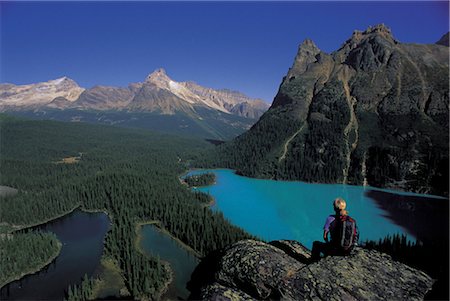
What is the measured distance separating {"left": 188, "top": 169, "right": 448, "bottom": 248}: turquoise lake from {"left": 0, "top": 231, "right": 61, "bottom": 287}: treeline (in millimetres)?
45932

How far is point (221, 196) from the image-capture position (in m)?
118

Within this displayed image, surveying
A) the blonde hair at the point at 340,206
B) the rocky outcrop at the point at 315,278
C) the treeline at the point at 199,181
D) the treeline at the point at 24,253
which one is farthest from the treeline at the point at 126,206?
the blonde hair at the point at 340,206

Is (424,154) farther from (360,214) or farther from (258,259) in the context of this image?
(258,259)

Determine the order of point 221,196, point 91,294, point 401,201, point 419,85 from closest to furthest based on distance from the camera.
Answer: point 91,294
point 401,201
point 221,196
point 419,85

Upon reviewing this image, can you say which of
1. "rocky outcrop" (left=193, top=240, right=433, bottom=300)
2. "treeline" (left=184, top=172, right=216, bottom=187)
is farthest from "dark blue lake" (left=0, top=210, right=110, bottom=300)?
"treeline" (left=184, top=172, right=216, bottom=187)

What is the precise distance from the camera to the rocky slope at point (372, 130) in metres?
133

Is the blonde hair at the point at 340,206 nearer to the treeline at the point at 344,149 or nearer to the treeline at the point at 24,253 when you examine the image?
the treeline at the point at 24,253

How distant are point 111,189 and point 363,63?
17413 cm

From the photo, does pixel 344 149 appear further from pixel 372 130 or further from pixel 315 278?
pixel 315 278

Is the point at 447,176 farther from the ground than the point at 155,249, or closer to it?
farther from the ground

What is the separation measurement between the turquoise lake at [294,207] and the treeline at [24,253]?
45932 mm

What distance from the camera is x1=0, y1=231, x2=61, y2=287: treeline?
55906 millimetres

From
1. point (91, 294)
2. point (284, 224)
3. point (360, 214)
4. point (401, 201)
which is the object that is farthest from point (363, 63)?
point (91, 294)

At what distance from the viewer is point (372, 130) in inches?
6270
